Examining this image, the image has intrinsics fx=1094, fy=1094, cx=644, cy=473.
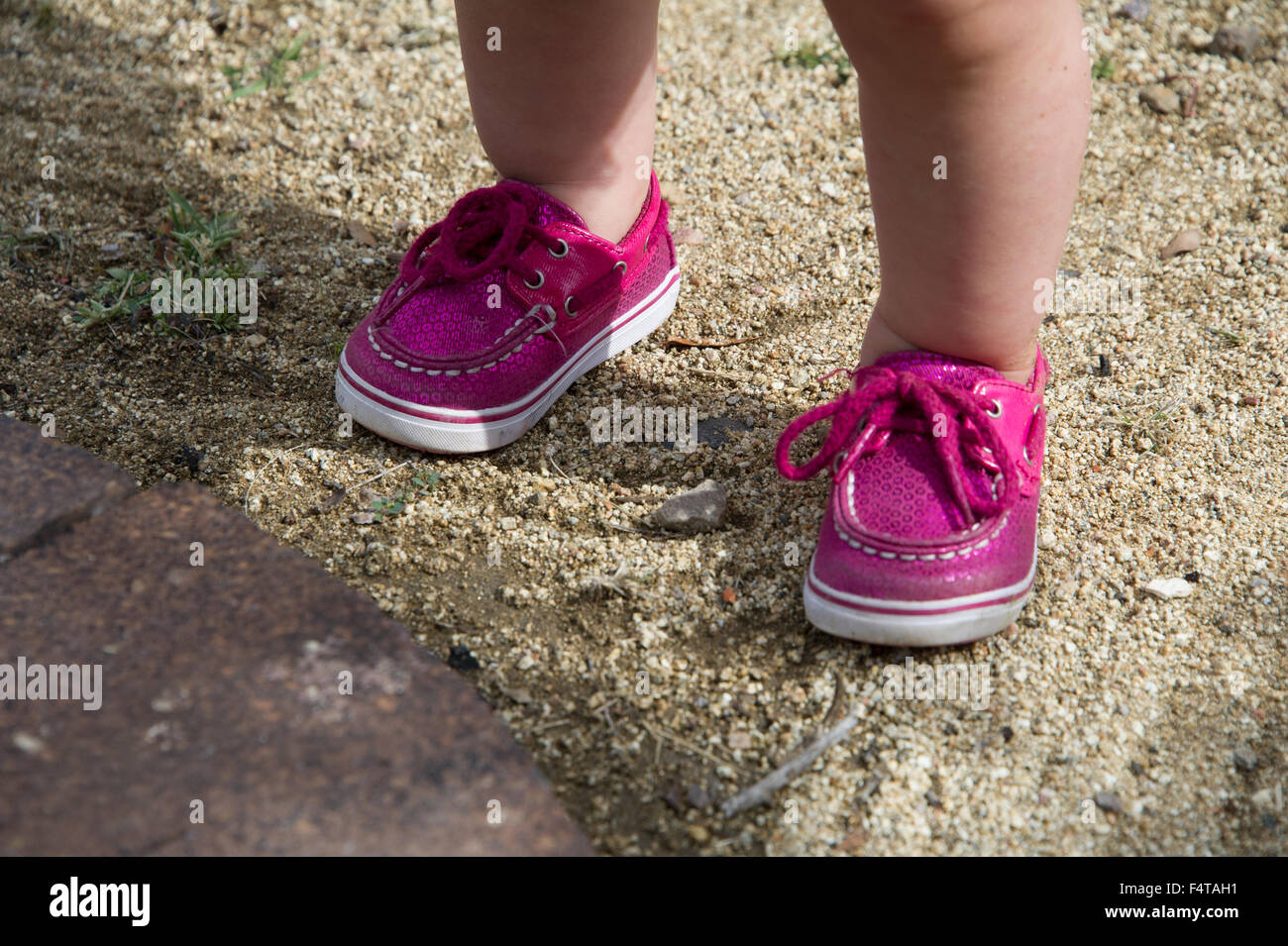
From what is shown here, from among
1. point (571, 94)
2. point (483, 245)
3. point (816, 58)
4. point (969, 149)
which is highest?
point (969, 149)

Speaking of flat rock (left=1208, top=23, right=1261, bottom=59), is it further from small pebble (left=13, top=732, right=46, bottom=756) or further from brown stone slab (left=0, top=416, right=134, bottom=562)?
small pebble (left=13, top=732, right=46, bottom=756)

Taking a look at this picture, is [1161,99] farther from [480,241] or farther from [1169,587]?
[480,241]

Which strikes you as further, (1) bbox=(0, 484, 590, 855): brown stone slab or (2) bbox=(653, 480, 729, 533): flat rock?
(2) bbox=(653, 480, 729, 533): flat rock

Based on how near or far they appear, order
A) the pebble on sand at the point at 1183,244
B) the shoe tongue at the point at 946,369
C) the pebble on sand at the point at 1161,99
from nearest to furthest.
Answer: the shoe tongue at the point at 946,369, the pebble on sand at the point at 1183,244, the pebble on sand at the point at 1161,99

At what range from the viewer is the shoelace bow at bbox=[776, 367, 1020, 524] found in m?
1.62

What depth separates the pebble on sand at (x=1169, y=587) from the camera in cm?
169

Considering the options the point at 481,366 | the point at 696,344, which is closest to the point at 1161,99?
the point at 696,344

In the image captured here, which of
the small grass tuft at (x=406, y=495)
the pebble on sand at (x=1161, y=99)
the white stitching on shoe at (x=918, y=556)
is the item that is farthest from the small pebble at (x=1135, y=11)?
the small grass tuft at (x=406, y=495)

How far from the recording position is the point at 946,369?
167 centimetres

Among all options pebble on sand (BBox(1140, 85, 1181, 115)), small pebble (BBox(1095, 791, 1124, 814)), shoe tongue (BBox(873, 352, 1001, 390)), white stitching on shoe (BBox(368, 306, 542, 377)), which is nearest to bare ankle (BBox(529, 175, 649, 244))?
white stitching on shoe (BBox(368, 306, 542, 377))

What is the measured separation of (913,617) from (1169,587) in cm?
45

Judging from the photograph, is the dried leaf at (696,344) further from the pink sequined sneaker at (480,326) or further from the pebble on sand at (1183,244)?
the pebble on sand at (1183,244)

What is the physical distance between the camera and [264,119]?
9.16 ft

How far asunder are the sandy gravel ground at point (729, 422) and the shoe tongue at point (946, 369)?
0.32m
